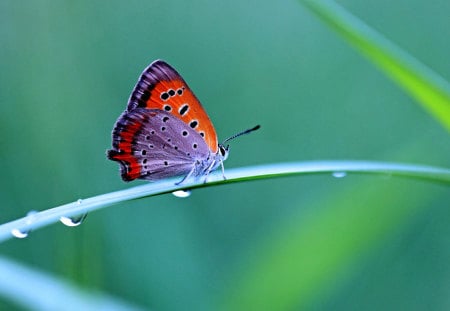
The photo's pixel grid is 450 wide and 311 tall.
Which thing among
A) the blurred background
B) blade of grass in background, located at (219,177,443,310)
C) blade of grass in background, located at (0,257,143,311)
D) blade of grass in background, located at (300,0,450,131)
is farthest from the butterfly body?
blade of grass in background, located at (300,0,450,131)

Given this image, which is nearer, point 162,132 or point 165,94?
point 165,94

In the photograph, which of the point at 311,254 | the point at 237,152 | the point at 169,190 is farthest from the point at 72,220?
the point at 237,152

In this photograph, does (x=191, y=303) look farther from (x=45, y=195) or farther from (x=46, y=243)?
(x=45, y=195)

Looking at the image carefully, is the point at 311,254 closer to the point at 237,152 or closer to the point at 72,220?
the point at 72,220

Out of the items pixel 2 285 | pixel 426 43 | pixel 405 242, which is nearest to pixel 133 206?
pixel 405 242

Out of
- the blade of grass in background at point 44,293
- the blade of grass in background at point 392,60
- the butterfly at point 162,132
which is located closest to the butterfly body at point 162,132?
the butterfly at point 162,132

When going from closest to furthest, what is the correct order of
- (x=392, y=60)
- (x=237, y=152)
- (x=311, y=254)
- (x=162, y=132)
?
1. (x=392, y=60)
2. (x=311, y=254)
3. (x=162, y=132)
4. (x=237, y=152)

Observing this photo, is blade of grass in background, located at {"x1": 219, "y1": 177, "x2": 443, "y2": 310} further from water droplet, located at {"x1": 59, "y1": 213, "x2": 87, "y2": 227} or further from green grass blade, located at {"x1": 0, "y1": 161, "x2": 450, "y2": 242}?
water droplet, located at {"x1": 59, "y1": 213, "x2": 87, "y2": 227}
